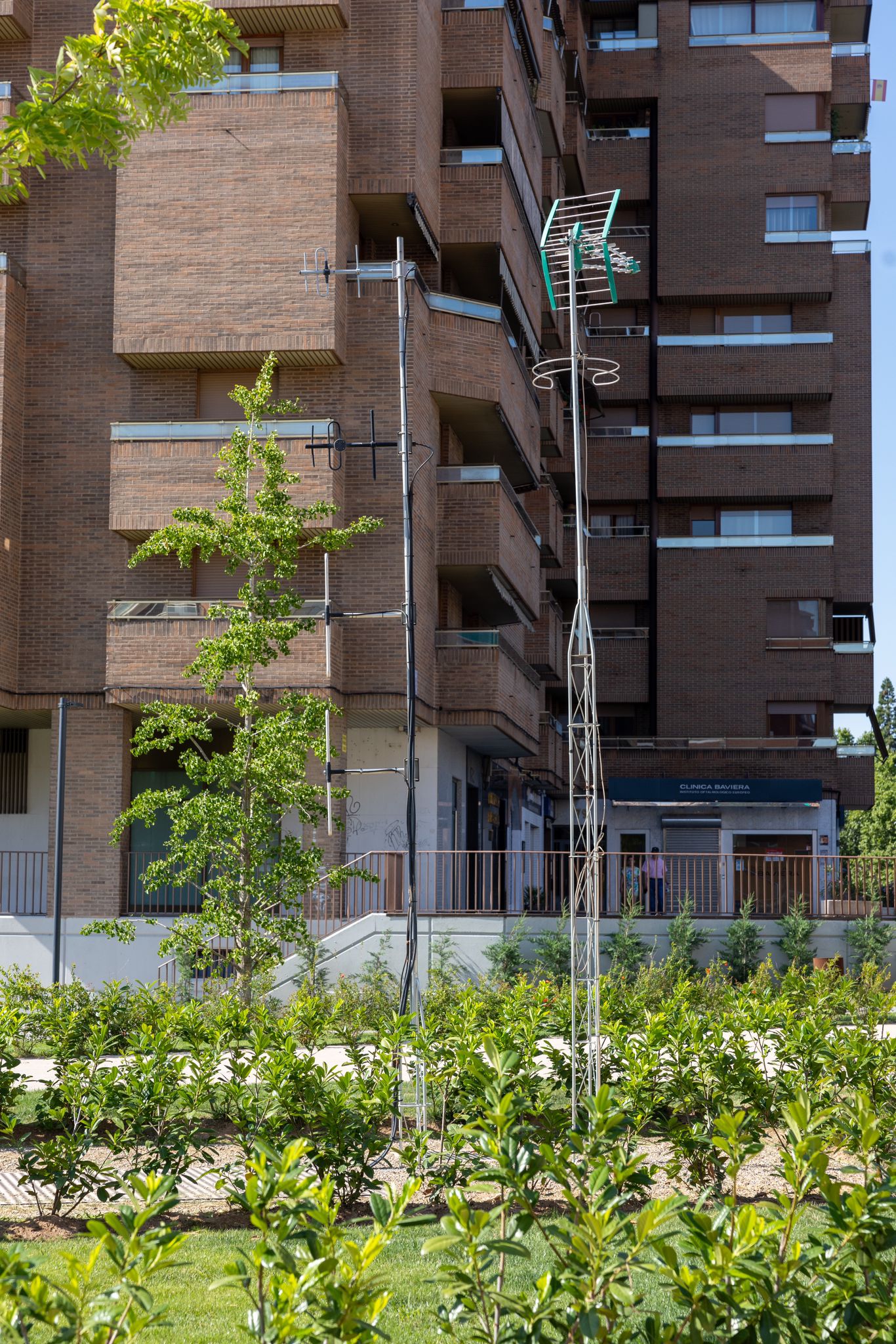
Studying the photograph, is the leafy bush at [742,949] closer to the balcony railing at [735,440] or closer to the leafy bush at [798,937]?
the leafy bush at [798,937]

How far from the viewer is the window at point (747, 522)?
1917 inches

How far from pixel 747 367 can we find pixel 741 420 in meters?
1.74

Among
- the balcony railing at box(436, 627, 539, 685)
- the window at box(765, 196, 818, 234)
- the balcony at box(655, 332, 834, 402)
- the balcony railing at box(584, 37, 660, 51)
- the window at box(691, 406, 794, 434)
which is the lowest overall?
the balcony railing at box(436, 627, 539, 685)

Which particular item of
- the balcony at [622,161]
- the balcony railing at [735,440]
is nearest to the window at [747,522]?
the balcony railing at [735,440]

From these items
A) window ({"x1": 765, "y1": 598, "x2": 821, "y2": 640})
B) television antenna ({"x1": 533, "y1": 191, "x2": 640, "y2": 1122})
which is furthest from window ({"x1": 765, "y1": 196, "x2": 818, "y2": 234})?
television antenna ({"x1": 533, "y1": 191, "x2": 640, "y2": 1122})

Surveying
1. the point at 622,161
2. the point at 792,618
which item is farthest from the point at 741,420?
the point at 622,161

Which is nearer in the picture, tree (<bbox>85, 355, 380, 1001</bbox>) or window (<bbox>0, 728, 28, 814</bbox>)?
tree (<bbox>85, 355, 380, 1001</bbox>)

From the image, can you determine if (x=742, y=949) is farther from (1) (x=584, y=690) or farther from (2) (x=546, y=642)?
(2) (x=546, y=642)

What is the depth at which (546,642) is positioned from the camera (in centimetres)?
4022

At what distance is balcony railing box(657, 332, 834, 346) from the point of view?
48406mm

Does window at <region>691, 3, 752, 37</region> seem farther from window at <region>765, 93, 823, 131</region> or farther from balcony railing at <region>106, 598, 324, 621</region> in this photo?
balcony railing at <region>106, 598, 324, 621</region>

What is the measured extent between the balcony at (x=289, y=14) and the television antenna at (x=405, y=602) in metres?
4.13

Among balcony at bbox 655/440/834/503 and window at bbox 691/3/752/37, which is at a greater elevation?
window at bbox 691/3/752/37

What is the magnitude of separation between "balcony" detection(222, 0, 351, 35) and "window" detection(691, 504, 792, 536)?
25.1 m
